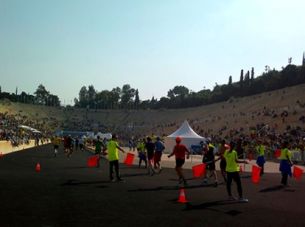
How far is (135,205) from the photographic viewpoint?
42.9 feet

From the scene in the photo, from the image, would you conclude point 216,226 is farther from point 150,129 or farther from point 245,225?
point 150,129

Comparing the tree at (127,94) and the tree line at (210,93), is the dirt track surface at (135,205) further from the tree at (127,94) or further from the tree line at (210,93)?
the tree at (127,94)

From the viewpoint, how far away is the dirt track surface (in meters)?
10.7

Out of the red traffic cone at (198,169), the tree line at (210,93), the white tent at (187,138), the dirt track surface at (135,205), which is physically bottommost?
the dirt track surface at (135,205)

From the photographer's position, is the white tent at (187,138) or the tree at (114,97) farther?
the tree at (114,97)

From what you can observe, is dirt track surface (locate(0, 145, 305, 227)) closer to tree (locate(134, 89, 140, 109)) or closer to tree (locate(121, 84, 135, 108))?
tree (locate(134, 89, 140, 109))

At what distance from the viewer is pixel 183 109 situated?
487 feet

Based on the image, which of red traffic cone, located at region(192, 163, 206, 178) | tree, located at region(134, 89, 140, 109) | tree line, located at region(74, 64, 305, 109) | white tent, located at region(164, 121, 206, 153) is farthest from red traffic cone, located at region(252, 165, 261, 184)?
tree, located at region(134, 89, 140, 109)

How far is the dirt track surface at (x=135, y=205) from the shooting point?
10734mm

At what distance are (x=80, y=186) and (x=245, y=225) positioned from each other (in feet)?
26.3

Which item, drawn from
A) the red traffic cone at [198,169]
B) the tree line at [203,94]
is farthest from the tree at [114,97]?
the red traffic cone at [198,169]

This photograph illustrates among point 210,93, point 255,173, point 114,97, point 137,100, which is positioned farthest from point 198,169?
point 114,97

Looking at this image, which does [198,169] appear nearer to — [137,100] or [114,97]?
[137,100]

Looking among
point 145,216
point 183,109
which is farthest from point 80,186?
point 183,109
